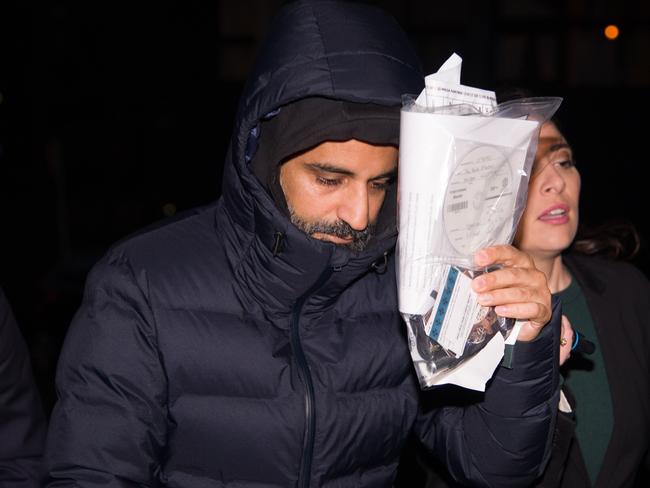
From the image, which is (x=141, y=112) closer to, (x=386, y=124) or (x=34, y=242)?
(x=34, y=242)

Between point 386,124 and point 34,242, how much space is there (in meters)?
11.9

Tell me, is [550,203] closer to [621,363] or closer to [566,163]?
[566,163]

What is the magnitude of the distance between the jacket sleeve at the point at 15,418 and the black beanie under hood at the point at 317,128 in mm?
800

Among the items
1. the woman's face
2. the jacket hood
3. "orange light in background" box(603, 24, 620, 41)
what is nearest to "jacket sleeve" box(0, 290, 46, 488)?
the jacket hood

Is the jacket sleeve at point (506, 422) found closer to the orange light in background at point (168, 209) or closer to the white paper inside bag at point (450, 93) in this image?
the white paper inside bag at point (450, 93)

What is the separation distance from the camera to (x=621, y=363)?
2805mm

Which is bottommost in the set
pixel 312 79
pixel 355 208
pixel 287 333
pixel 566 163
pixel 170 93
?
pixel 170 93

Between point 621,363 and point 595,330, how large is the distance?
0.49 ft

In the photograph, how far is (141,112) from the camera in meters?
13.0

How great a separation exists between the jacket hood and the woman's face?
0.90 meters

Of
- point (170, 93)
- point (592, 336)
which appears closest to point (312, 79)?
point (592, 336)

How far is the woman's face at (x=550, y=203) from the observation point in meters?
2.89

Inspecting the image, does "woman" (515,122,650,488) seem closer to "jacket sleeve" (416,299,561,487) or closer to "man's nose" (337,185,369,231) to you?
"jacket sleeve" (416,299,561,487)

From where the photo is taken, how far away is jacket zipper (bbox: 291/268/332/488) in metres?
2.01
